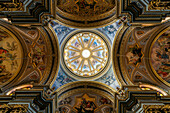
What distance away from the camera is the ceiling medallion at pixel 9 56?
10.5 metres

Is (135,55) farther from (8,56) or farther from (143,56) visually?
(8,56)

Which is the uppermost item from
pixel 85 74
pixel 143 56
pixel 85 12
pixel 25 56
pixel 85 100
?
pixel 85 12

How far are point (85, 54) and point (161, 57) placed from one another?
867cm

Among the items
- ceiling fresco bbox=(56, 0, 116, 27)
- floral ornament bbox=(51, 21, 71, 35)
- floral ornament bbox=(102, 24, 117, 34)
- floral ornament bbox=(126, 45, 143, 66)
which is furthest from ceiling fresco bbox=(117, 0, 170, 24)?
floral ornament bbox=(51, 21, 71, 35)

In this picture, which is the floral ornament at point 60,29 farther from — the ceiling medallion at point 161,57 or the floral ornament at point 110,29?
the ceiling medallion at point 161,57

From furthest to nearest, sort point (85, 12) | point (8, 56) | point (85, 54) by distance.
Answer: point (85, 54), point (85, 12), point (8, 56)

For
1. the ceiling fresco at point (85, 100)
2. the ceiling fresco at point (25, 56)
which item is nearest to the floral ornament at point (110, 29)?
the ceiling fresco at point (25, 56)

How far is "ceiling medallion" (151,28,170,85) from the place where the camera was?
35.7ft

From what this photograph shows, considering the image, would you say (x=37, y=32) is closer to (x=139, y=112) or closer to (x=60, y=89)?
(x=60, y=89)

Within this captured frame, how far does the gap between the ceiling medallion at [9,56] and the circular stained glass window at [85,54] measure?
16.7 feet

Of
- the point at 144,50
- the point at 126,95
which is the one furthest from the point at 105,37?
the point at 126,95

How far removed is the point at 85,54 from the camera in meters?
16.9

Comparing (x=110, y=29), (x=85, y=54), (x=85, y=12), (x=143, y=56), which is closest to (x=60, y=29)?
(x=85, y=12)

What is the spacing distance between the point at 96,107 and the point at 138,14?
8.98 meters
